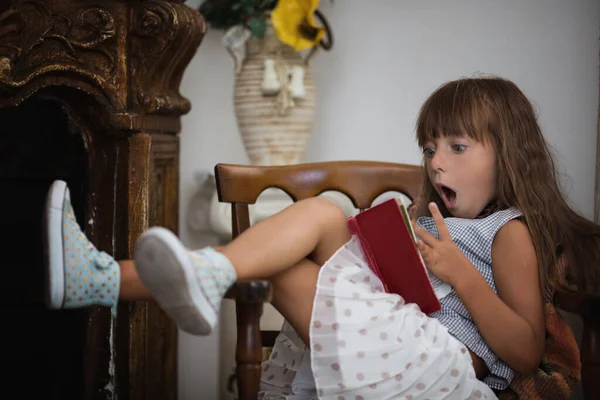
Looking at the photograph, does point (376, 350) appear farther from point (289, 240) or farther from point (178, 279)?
point (178, 279)

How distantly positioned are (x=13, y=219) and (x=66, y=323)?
10.0 inches

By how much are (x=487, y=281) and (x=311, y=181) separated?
1.35ft

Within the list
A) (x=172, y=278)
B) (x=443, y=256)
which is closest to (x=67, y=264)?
(x=172, y=278)

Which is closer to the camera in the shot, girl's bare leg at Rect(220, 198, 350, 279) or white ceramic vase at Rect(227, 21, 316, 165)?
girl's bare leg at Rect(220, 198, 350, 279)

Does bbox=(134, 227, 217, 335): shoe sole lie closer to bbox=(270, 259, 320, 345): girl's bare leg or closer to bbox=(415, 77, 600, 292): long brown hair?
bbox=(270, 259, 320, 345): girl's bare leg

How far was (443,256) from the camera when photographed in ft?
3.89

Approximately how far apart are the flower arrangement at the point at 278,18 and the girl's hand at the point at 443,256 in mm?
890

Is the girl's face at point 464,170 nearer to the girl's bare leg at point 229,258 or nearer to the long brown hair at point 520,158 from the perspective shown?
the long brown hair at point 520,158

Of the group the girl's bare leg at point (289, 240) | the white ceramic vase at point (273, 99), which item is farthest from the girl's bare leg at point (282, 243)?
the white ceramic vase at point (273, 99)

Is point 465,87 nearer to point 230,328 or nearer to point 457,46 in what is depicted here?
point 457,46

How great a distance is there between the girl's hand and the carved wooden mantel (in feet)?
1.99

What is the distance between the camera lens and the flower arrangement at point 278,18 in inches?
76.2

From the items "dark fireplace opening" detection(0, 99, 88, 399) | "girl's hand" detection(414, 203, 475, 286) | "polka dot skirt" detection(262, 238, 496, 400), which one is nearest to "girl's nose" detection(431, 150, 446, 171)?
"girl's hand" detection(414, 203, 475, 286)

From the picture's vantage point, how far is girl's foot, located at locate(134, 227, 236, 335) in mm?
911
